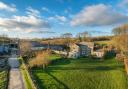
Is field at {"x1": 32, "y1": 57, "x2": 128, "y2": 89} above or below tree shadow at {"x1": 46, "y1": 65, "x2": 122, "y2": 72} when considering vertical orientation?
below

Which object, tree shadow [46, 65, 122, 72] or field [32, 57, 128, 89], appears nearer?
field [32, 57, 128, 89]

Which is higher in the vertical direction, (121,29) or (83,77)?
(121,29)

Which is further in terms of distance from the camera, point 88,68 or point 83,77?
point 88,68

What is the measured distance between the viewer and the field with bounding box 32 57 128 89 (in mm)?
37875

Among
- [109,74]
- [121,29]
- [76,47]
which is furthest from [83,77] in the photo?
[121,29]

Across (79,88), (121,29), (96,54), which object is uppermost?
(121,29)

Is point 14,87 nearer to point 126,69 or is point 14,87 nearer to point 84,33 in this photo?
point 126,69

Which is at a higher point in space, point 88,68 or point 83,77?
point 88,68

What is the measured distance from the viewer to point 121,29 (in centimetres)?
8338

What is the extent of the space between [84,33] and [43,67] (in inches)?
3126

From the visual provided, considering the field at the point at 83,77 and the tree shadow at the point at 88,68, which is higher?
the tree shadow at the point at 88,68

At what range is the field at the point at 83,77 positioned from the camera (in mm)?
37875

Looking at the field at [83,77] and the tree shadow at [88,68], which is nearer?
the field at [83,77]

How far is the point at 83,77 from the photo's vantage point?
43875mm
